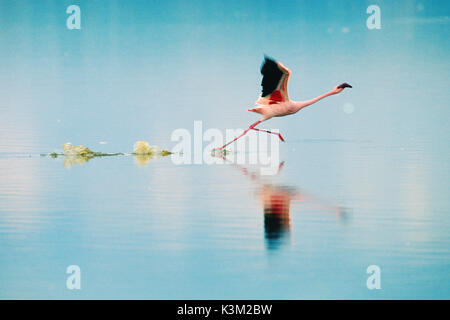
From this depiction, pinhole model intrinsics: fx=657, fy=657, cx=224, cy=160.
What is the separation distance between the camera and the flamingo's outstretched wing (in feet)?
56.9

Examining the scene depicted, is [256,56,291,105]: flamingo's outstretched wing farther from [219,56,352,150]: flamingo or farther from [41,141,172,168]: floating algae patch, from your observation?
[41,141,172,168]: floating algae patch

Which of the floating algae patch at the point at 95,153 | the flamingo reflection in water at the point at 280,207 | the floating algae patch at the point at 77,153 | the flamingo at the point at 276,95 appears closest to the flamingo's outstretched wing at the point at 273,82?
the flamingo at the point at 276,95

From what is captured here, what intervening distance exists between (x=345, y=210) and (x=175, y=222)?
3213mm

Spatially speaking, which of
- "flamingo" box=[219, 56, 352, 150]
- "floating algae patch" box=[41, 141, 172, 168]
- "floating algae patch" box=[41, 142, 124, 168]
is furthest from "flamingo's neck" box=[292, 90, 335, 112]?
"floating algae patch" box=[41, 142, 124, 168]

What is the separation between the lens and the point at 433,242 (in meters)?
9.80

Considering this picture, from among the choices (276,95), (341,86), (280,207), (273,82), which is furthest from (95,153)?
(280,207)

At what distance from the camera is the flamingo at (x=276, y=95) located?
17.7m

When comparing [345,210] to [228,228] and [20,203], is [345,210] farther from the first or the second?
[20,203]

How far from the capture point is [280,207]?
12312 mm

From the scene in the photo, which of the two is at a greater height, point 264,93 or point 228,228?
point 264,93

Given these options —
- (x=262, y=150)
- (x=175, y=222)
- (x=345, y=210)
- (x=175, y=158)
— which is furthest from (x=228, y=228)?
(x=262, y=150)

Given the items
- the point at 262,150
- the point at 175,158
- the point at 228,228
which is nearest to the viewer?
the point at 228,228

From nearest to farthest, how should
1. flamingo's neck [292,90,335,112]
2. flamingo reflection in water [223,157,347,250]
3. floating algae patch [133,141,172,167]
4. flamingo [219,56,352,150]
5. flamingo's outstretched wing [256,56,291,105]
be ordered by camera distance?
flamingo reflection in water [223,157,347,250] → flamingo's outstretched wing [256,56,291,105] → flamingo [219,56,352,150] → flamingo's neck [292,90,335,112] → floating algae patch [133,141,172,167]

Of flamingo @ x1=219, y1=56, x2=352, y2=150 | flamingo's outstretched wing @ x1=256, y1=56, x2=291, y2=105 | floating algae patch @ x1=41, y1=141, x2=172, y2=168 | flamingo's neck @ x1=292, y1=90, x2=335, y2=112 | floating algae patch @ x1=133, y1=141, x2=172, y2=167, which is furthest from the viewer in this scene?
floating algae patch @ x1=133, y1=141, x2=172, y2=167
